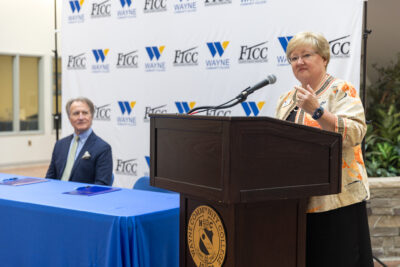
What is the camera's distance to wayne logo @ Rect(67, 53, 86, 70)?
551 centimetres

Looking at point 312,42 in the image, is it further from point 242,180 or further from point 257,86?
point 242,180

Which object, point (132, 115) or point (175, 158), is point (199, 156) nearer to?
point (175, 158)

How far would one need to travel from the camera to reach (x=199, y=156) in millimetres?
1574

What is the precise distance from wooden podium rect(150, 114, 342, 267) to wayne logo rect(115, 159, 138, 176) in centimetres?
337

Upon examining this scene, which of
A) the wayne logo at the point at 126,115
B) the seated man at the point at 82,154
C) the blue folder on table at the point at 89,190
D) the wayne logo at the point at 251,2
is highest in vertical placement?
the wayne logo at the point at 251,2

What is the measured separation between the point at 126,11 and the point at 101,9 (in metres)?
0.38

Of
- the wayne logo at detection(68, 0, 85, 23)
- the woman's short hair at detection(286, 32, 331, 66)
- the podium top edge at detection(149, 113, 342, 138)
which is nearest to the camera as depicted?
the podium top edge at detection(149, 113, 342, 138)

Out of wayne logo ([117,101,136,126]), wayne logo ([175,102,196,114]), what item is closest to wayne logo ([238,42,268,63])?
wayne logo ([175,102,196,114])

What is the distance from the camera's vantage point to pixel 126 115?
5.18 metres

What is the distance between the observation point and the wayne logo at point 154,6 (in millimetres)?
4836

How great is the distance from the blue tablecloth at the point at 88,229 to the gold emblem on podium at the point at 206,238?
48cm

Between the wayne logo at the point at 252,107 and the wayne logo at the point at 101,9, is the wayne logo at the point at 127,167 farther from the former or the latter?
the wayne logo at the point at 101,9

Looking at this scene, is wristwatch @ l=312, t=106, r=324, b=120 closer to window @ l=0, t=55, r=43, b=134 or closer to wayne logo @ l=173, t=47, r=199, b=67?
wayne logo @ l=173, t=47, r=199, b=67

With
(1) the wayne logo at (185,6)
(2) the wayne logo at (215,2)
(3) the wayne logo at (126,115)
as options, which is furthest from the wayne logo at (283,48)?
(3) the wayne logo at (126,115)
